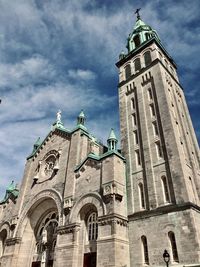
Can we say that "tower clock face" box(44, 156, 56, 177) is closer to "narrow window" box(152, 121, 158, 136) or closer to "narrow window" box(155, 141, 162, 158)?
"narrow window" box(152, 121, 158, 136)

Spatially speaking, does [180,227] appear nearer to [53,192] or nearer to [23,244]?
[53,192]

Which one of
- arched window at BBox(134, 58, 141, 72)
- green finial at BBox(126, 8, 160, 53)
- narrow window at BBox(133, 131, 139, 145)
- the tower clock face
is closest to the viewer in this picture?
narrow window at BBox(133, 131, 139, 145)

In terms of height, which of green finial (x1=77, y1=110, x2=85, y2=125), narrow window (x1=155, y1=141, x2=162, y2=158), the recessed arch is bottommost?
the recessed arch

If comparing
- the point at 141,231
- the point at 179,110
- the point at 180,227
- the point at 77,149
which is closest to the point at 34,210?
the point at 77,149

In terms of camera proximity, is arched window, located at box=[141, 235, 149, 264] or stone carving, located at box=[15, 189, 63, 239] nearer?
arched window, located at box=[141, 235, 149, 264]

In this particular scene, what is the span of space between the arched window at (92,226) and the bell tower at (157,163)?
129 inches

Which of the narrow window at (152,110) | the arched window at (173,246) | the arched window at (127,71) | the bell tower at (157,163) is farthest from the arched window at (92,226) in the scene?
the arched window at (127,71)

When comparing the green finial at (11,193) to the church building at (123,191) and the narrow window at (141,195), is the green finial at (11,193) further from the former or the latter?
the narrow window at (141,195)

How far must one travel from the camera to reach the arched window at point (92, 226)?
22.0 meters

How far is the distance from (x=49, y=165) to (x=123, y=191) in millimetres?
12250

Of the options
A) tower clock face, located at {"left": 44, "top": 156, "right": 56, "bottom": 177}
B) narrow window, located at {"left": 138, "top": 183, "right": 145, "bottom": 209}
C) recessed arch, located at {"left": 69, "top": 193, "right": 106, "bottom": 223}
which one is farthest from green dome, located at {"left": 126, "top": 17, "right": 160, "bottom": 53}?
recessed arch, located at {"left": 69, "top": 193, "right": 106, "bottom": 223}

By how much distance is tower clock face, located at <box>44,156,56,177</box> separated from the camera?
99.1 ft

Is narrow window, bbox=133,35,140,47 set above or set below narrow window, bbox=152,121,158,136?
above

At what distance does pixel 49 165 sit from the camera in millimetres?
31109
